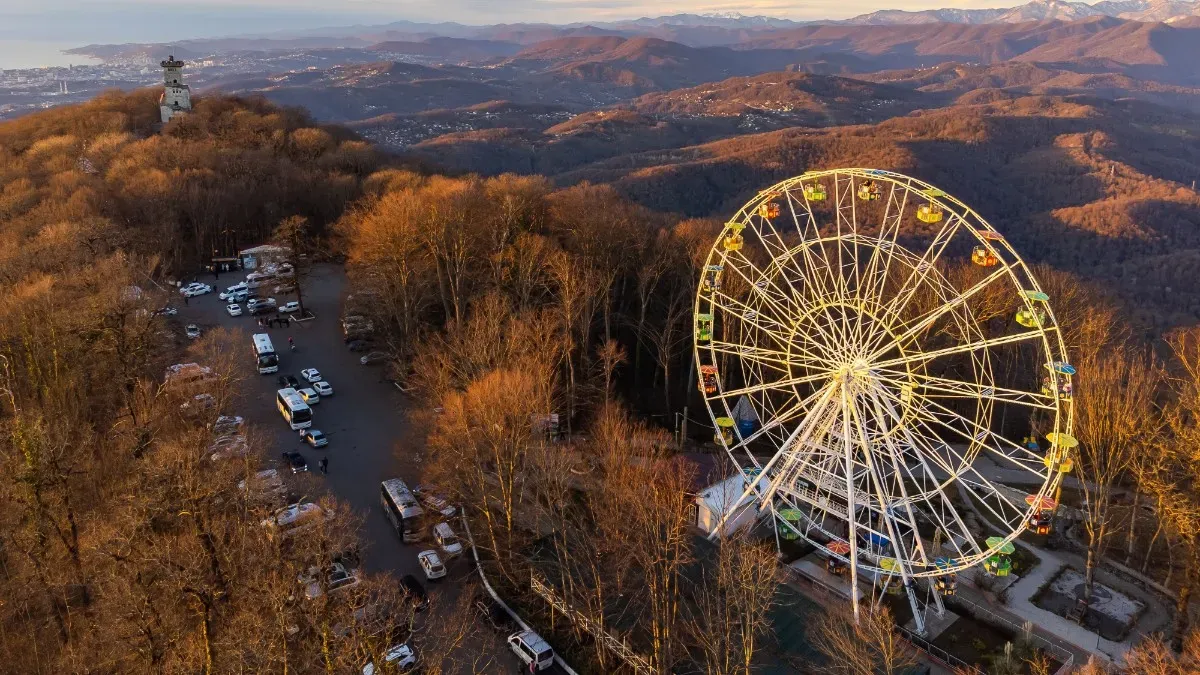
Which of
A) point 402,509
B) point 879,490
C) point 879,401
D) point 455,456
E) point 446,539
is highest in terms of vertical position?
point 879,401

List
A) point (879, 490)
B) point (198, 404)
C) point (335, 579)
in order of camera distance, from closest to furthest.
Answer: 1. point (879, 490)
2. point (335, 579)
3. point (198, 404)

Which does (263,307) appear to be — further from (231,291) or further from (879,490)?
(879,490)

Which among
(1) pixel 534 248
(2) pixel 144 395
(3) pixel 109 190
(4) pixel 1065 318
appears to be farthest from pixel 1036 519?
(3) pixel 109 190

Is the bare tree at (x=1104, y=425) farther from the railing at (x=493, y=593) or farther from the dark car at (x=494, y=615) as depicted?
the dark car at (x=494, y=615)

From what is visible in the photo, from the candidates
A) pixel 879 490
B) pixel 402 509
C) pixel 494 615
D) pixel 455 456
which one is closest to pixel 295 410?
pixel 402 509

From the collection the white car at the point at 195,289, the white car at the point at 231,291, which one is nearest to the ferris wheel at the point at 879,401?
the white car at the point at 231,291

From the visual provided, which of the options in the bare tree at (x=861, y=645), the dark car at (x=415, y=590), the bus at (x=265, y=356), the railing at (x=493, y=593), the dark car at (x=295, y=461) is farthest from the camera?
Answer: the bus at (x=265, y=356)
